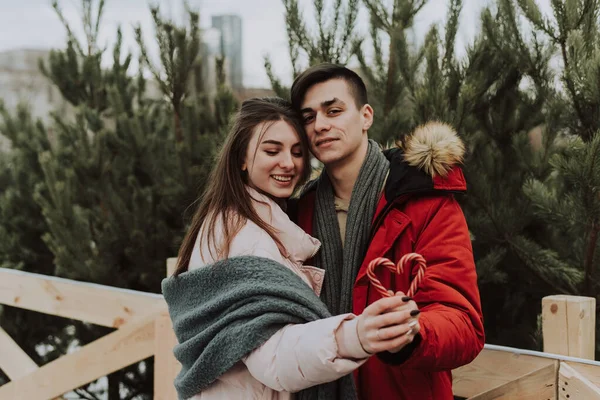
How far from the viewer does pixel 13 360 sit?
3.17m

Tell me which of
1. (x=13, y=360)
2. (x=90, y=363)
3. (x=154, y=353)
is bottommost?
(x=13, y=360)

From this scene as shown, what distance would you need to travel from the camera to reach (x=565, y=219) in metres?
2.44

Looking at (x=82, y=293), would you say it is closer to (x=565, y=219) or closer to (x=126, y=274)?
(x=126, y=274)

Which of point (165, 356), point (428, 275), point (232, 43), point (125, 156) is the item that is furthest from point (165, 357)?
point (232, 43)

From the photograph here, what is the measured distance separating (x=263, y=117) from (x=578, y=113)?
1347mm

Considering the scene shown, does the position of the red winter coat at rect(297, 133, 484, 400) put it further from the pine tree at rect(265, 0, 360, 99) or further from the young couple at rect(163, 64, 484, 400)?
the pine tree at rect(265, 0, 360, 99)

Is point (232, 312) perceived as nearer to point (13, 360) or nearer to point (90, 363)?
point (90, 363)

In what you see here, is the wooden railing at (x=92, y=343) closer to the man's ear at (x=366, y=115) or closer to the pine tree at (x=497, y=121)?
the man's ear at (x=366, y=115)

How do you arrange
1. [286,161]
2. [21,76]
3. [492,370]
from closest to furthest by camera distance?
1. [286,161]
2. [492,370]
3. [21,76]

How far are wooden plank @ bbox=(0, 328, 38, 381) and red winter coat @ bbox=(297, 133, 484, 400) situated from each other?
202 cm

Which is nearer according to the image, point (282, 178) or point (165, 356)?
point (282, 178)

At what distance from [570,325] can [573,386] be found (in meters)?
0.17

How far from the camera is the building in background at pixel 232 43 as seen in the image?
4289mm

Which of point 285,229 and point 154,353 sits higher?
point 285,229
